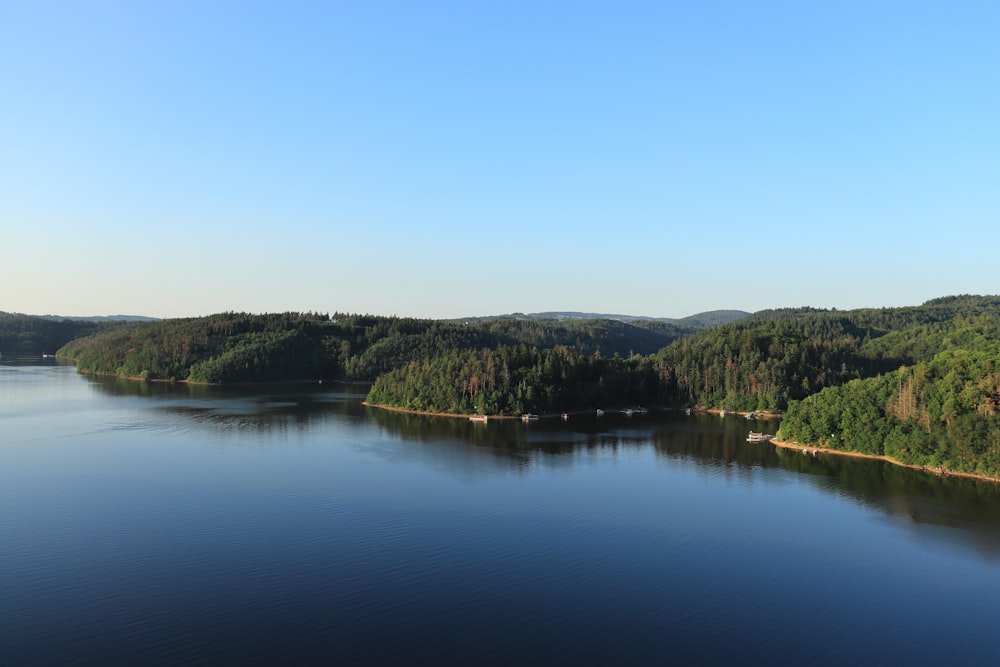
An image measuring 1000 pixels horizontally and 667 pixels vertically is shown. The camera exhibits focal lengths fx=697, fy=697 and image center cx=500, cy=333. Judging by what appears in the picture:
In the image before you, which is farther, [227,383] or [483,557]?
[227,383]

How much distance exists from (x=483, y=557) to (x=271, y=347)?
116174 mm

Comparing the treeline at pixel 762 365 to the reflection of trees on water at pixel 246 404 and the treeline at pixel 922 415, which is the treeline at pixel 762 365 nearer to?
the treeline at pixel 922 415

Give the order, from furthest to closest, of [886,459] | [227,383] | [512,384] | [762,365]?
[227,383], [762,365], [512,384], [886,459]

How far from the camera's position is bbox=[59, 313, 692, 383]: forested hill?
134000mm

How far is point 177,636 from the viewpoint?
78.6 ft

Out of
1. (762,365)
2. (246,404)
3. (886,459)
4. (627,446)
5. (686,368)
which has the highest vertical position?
(762,365)

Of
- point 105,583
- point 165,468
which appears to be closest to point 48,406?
point 165,468

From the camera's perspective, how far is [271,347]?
139 meters

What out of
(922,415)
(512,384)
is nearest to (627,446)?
(922,415)

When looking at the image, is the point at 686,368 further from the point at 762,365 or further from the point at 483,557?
the point at 483,557

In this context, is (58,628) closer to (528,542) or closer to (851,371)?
(528,542)

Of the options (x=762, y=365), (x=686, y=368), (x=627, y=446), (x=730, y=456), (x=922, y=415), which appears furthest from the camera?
(x=686, y=368)

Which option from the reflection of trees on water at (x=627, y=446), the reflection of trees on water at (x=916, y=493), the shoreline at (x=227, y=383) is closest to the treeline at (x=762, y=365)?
the reflection of trees on water at (x=627, y=446)

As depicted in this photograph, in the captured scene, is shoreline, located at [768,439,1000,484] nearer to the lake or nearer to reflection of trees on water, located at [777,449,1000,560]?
reflection of trees on water, located at [777,449,1000,560]
